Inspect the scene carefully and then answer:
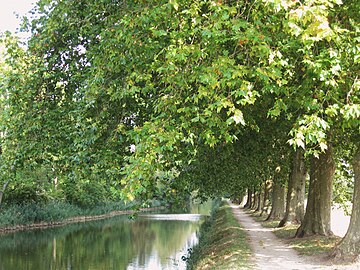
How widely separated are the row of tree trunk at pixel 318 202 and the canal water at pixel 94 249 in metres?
7.35

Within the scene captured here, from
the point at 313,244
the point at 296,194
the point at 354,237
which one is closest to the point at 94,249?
the point at 296,194

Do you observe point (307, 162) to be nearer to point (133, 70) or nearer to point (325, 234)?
point (325, 234)

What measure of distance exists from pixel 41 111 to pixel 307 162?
1627 cm

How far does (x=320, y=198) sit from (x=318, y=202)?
0.62ft

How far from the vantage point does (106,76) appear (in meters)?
11.5

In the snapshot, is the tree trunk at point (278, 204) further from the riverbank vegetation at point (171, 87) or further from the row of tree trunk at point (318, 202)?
the riverbank vegetation at point (171, 87)

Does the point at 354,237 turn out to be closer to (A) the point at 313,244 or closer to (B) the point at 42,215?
(A) the point at 313,244

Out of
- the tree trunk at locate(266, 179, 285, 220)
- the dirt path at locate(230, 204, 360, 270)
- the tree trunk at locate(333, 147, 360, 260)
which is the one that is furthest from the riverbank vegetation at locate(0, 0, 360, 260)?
the tree trunk at locate(266, 179, 285, 220)

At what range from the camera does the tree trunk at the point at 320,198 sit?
1783cm

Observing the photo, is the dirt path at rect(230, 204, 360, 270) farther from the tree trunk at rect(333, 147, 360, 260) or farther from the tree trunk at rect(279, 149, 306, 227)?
the tree trunk at rect(279, 149, 306, 227)

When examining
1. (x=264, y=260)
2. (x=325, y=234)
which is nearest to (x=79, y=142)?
(x=264, y=260)

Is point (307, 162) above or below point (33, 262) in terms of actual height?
above

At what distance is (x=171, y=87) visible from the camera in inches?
362

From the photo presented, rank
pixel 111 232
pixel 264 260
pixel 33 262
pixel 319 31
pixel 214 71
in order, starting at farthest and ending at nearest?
pixel 111 232 < pixel 33 262 < pixel 264 260 < pixel 214 71 < pixel 319 31
